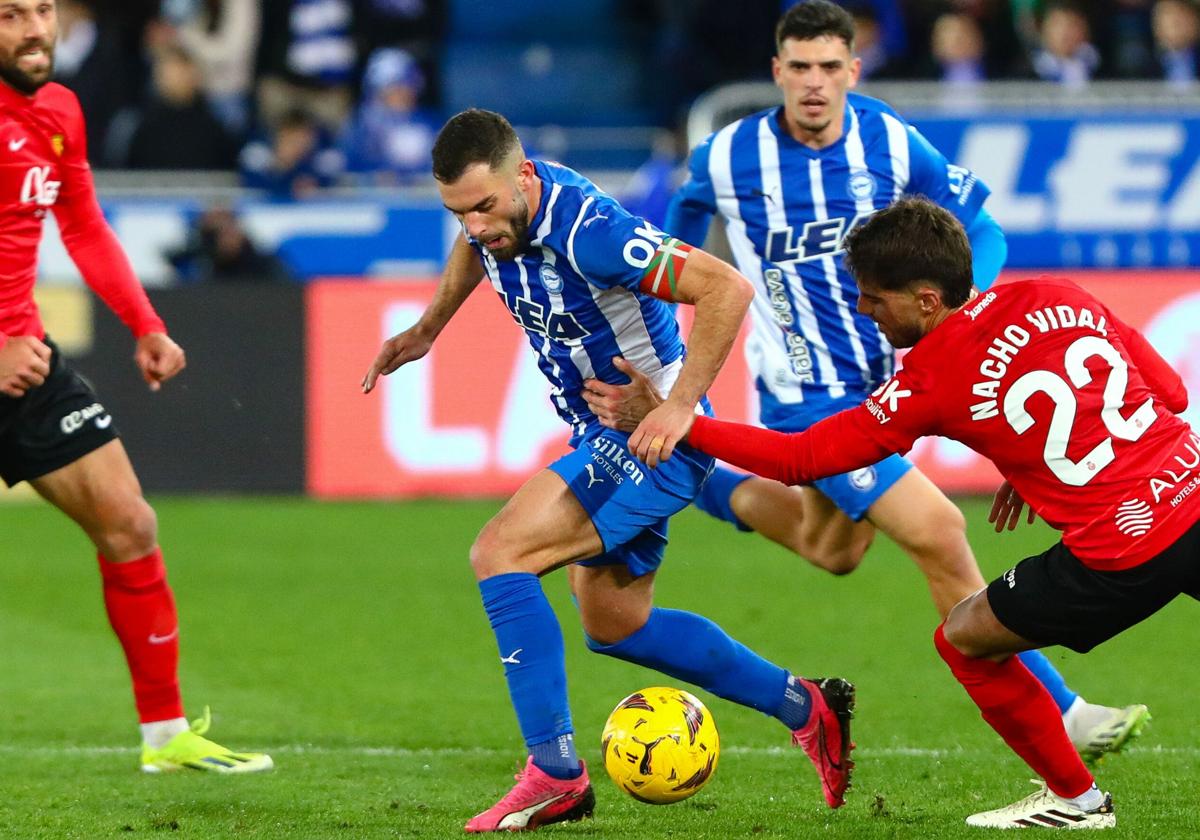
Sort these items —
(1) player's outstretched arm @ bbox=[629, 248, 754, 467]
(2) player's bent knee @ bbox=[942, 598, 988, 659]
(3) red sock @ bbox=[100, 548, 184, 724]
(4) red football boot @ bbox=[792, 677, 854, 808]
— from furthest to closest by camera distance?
(3) red sock @ bbox=[100, 548, 184, 724] < (4) red football boot @ bbox=[792, 677, 854, 808] < (1) player's outstretched arm @ bbox=[629, 248, 754, 467] < (2) player's bent knee @ bbox=[942, 598, 988, 659]

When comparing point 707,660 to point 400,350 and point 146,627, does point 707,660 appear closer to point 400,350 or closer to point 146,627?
point 400,350

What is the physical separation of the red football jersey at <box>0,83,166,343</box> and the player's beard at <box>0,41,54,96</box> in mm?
25

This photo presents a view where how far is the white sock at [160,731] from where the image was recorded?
640cm

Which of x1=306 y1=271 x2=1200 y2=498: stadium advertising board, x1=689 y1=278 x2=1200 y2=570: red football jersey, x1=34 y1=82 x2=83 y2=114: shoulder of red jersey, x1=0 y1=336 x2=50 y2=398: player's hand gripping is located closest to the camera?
x1=689 y1=278 x2=1200 y2=570: red football jersey

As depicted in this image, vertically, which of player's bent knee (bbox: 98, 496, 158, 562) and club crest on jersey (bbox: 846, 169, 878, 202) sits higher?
club crest on jersey (bbox: 846, 169, 878, 202)

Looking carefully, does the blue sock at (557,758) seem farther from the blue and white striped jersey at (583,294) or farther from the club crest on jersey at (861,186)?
the club crest on jersey at (861,186)

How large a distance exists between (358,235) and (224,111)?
229 centimetres

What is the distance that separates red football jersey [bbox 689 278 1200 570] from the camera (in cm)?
493

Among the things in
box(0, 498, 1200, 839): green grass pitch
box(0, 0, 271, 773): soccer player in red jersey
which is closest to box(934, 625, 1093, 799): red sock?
box(0, 498, 1200, 839): green grass pitch

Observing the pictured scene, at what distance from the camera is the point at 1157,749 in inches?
255

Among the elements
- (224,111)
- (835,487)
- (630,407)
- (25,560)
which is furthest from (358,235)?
(630,407)

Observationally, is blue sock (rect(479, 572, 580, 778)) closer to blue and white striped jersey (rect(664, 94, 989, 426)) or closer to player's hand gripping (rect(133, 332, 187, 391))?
player's hand gripping (rect(133, 332, 187, 391))

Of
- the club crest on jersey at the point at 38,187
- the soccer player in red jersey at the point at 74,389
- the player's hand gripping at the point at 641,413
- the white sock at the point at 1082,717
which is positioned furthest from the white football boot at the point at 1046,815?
the club crest on jersey at the point at 38,187

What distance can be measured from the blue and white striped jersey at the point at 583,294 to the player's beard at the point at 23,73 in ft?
5.05
